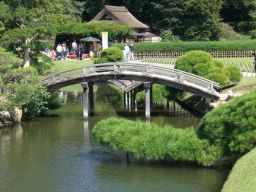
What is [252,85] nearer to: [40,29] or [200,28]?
[40,29]

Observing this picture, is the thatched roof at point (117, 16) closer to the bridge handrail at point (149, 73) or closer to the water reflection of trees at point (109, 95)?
the water reflection of trees at point (109, 95)

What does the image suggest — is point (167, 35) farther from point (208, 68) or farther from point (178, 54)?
point (208, 68)

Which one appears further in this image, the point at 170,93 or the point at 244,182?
the point at 170,93

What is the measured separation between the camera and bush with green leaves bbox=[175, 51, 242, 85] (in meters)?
39.2

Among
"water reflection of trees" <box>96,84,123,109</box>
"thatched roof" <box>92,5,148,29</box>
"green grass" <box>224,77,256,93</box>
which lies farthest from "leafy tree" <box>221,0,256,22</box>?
"green grass" <box>224,77,256,93</box>

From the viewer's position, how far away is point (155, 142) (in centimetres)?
2495

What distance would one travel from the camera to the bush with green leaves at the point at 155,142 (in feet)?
80.5

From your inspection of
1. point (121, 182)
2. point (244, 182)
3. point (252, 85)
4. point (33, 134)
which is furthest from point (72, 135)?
point (244, 182)

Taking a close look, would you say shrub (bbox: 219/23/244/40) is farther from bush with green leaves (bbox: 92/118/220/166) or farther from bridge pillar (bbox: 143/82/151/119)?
bush with green leaves (bbox: 92/118/220/166)

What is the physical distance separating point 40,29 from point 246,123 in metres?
23.1

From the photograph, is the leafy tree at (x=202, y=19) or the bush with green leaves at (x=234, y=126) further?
the leafy tree at (x=202, y=19)

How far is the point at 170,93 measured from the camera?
42.6 m

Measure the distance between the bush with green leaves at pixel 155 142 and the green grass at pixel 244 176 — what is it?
2141 millimetres

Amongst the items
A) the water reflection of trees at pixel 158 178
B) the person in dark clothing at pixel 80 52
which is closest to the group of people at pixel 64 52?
the person in dark clothing at pixel 80 52
